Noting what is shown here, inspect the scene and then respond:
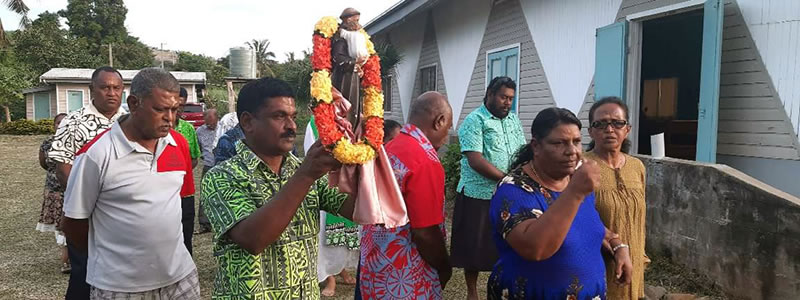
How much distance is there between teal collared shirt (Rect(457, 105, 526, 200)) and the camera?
438cm

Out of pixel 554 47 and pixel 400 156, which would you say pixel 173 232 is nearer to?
pixel 400 156

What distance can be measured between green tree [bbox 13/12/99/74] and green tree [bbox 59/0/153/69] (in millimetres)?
6413

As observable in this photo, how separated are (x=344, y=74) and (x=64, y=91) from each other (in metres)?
29.3

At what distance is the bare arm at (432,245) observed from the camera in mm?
2594

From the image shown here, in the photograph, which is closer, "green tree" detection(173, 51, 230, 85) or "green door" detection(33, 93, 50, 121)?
"green door" detection(33, 93, 50, 121)

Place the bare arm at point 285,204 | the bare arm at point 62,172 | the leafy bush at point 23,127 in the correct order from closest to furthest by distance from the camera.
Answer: the bare arm at point 285,204, the bare arm at point 62,172, the leafy bush at point 23,127

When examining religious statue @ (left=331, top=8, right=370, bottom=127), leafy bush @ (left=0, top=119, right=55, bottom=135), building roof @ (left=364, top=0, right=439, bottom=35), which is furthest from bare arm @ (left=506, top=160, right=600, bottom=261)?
leafy bush @ (left=0, top=119, right=55, bottom=135)

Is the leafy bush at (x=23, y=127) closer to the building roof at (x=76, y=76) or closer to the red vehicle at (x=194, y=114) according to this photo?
the building roof at (x=76, y=76)

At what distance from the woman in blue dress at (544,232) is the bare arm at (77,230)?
72.5 inches

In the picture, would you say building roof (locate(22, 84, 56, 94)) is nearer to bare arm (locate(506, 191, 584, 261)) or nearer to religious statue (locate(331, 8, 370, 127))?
religious statue (locate(331, 8, 370, 127))

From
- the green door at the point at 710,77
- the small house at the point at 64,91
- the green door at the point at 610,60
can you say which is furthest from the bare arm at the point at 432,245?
the small house at the point at 64,91

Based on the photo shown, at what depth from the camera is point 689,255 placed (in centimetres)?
494

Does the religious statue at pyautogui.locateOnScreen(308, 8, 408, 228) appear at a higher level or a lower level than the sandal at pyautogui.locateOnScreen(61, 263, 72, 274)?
higher

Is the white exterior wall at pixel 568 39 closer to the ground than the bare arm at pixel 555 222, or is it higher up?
higher up
